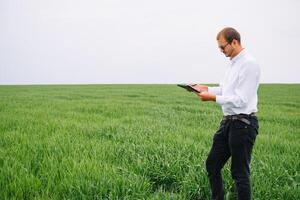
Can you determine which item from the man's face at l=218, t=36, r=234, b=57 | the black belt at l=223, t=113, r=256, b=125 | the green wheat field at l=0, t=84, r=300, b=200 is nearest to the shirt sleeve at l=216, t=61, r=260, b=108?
the black belt at l=223, t=113, r=256, b=125

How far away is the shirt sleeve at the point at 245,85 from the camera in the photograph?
10.3ft

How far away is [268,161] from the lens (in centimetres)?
538

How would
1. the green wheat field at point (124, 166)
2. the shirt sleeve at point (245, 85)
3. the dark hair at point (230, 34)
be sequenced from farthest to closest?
the green wheat field at point (124, 166), the dark hair at point (230, 34), the shirt sleeve at point (245, 85)

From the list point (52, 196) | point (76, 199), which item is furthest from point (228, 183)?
point (52, 196)

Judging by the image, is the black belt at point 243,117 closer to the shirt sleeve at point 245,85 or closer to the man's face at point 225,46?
the shirt sleeve at point 245,85

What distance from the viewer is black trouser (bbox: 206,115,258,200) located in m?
3.28

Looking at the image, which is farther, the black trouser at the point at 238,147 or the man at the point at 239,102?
the black trouser at the point at 238,147

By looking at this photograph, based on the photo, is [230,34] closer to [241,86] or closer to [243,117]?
[241,86]

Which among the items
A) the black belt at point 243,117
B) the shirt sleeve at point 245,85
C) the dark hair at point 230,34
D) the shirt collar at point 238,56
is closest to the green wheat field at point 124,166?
the black belt at point 243,117

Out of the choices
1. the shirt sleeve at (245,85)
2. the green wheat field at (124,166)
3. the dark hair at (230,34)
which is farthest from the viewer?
the green wheat field at (124,166)

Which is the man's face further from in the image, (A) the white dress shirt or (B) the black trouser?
(B) the black trouser

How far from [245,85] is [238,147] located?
2.25ft

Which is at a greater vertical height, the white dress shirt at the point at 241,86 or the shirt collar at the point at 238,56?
the shirt collar at the point at 238,56

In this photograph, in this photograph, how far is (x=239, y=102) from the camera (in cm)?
314
